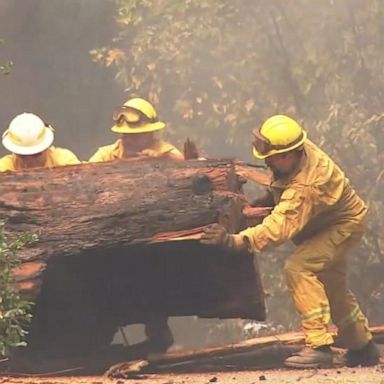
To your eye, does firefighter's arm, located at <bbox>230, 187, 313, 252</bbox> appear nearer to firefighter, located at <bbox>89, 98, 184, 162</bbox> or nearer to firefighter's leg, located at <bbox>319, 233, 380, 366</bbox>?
firefighter's leg, located at <bbox>319, 233, 380, 366</bbox>

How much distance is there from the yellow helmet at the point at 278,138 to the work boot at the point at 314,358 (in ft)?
4.15

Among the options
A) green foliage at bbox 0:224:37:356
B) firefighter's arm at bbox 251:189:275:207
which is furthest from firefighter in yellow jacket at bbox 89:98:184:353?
green foliage at bbox 0:224:37:356

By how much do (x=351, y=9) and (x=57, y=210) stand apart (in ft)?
24.2

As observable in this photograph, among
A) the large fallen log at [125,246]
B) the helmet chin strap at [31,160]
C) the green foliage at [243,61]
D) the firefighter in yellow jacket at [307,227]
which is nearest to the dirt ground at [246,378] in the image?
the firefighter in yellow jacket at [307,227]

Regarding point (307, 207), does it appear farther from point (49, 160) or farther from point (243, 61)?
point (243, 61)

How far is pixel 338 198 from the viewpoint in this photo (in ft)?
15.6

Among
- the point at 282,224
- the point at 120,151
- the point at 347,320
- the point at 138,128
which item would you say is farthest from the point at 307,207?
the point at 120,151

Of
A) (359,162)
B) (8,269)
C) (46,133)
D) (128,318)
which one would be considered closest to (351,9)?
(359,162)

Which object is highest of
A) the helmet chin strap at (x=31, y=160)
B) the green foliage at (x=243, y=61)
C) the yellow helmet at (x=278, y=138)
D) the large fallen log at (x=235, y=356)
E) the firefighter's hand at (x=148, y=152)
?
the green foliage at (x=243, y=61)

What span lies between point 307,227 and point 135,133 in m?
2.04

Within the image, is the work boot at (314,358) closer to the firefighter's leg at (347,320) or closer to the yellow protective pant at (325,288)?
the yellow protective pant at (325,288)

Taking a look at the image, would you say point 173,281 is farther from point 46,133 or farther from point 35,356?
point 46,133

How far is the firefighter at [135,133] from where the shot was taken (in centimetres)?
638

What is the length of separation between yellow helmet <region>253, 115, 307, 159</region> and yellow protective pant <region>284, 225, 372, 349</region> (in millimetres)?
675
